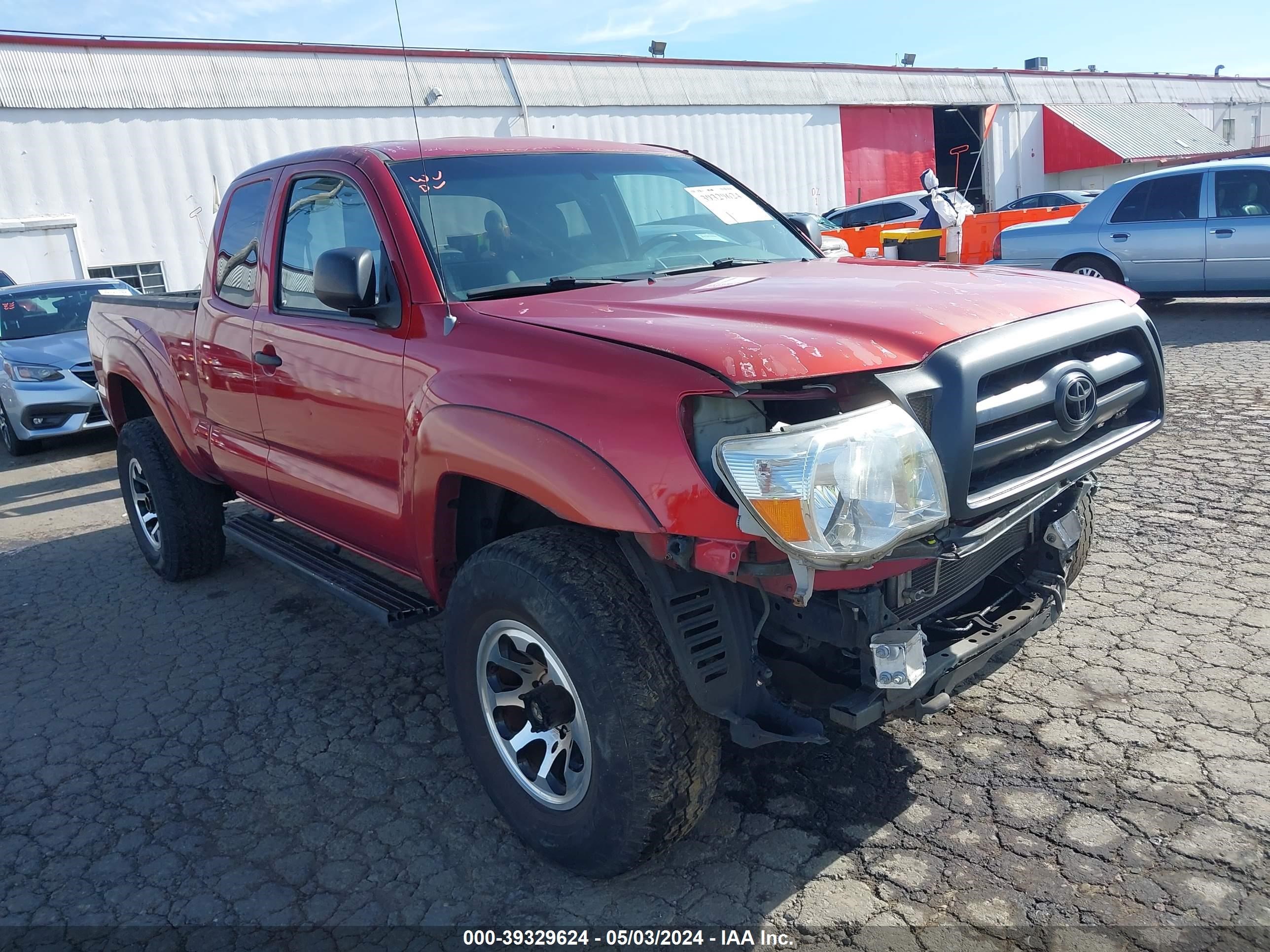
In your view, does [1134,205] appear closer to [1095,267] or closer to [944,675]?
[1095,267]

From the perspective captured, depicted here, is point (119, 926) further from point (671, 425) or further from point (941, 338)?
point (941, 338)

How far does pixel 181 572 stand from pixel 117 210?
13489 mm

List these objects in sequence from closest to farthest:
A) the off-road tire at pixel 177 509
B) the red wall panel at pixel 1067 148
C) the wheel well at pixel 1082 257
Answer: the off-road tire at pixel 177 509 → the wheel well at pixel 1082 257 → the red wall panel at pixel 1067 148

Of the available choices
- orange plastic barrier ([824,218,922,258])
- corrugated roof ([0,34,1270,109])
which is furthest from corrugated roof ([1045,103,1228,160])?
orange plastic barrier ([824,218,922,258])

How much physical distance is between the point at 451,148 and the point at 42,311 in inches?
341

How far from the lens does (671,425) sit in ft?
7.22

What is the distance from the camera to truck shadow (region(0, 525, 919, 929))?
8.61 ft

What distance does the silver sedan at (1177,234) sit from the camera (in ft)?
32.7

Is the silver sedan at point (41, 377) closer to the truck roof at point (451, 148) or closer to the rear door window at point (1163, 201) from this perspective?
the truck roof at point (451, 148)

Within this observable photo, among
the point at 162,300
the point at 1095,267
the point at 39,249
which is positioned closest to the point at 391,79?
the point at 39,249

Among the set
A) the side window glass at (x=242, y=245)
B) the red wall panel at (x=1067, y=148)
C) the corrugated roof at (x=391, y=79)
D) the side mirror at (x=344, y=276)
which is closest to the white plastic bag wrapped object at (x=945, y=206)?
the corrugated roof at (x=391, y=79)

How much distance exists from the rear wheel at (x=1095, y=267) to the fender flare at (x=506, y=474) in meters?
9.90

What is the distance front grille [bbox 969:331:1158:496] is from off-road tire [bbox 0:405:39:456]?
962cm

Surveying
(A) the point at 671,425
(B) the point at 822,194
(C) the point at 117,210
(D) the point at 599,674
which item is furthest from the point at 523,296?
(B) the point at 822,194
